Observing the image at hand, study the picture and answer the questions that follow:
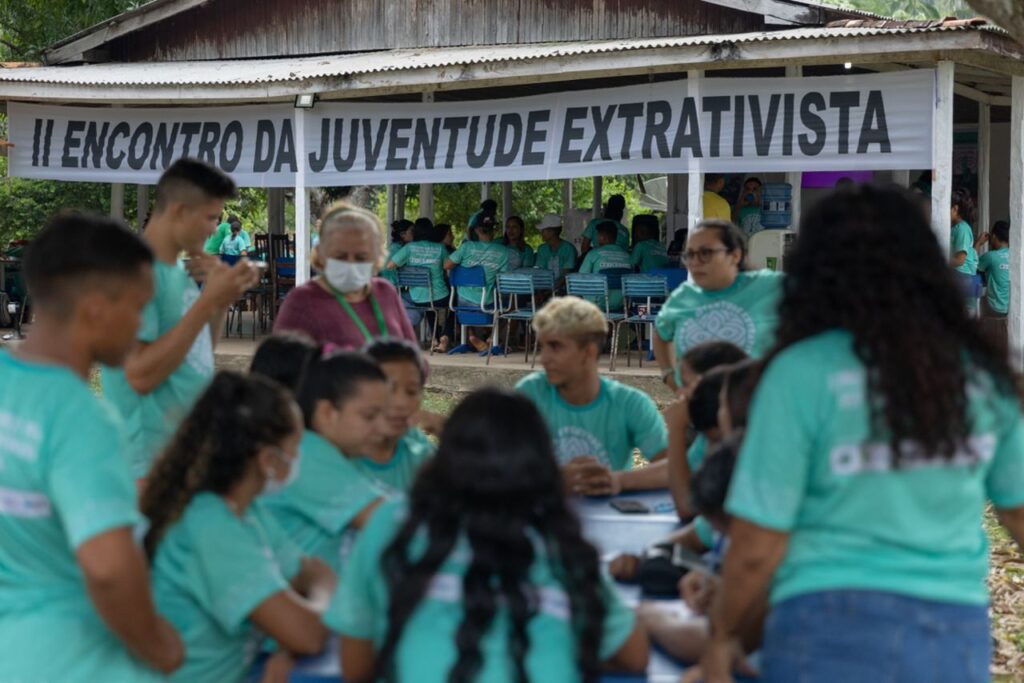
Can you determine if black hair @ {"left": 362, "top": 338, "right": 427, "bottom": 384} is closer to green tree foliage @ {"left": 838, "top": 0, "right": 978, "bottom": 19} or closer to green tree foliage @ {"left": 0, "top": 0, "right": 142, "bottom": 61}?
green tree foliage @ {"left": 0, "top": 0, "right": 142, "bottom": 61}

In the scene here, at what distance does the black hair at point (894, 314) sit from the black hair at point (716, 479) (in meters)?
0.43

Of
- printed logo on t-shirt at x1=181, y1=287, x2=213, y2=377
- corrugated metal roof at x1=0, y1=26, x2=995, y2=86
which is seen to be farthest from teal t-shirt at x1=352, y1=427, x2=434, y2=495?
corrugated metal roof at x1=0, y1=26, x2=995, y2=86

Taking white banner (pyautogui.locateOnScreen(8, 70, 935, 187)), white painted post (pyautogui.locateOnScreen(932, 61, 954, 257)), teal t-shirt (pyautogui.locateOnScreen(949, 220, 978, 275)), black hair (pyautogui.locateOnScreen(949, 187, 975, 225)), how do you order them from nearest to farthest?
white painted post (pyautogui.locateOnScreen(932, 61, 954, 257))
white banner (pyautogui.locateOnScreen(8, 70, 935, 187))
teal t-shirt (pyautogui.locateOnScreen(949, 220, 978, 275))
black hair (pyautogui.locateOnScreen(949, 187, 975, 225))

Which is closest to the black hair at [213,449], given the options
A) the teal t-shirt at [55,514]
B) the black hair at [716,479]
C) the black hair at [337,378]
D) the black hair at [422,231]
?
the teal t-shirt at [55,514]

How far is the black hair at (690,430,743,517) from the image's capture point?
2.88 m

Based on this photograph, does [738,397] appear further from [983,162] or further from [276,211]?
[276,211]

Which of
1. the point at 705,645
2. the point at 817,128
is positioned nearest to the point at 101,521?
the point at 705,645

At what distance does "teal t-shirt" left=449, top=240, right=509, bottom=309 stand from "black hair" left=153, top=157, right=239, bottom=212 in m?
8.69

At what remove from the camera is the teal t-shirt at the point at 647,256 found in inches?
501

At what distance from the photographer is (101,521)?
225 cm

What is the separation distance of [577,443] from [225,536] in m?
2.26

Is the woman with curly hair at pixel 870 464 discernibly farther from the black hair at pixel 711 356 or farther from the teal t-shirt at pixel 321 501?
the black hair at pixel 711 356

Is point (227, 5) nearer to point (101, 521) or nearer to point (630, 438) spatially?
point (630, 438)

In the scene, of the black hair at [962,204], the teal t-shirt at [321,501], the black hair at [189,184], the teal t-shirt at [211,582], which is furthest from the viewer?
the black hair at [962,204]
